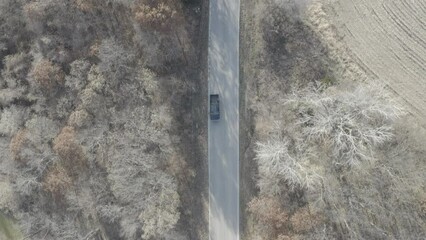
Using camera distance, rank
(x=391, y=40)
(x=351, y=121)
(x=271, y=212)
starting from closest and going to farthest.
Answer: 1. (x=351, y=121)
2. (x=271, y=212)
3. (x=391, y=40)

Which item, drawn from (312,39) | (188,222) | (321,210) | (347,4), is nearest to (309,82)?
(312,39)

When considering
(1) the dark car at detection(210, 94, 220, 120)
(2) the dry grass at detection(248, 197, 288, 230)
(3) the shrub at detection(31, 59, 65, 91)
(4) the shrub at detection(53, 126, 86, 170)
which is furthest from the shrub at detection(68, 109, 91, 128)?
(2) the dry grass at detection(248, 197, 288, 230)

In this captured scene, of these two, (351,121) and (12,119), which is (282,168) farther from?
(12,119)

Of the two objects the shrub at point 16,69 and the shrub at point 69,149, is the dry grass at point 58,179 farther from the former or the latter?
the shrub at point 16,69

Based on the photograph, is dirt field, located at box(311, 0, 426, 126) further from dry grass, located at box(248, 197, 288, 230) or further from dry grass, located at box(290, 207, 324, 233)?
dry grass, located at box(248, 197, 288, 230)

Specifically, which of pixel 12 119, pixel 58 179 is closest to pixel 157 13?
pixel 12 119

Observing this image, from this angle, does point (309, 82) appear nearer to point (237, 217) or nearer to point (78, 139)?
Result: point (237, 217)
